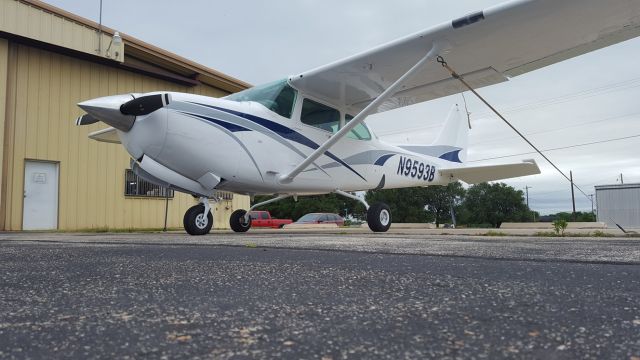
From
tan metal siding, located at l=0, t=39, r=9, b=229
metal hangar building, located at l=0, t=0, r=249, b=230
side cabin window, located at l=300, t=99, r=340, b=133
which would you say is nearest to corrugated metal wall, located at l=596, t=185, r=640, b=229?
side cabin window, located at l=300, t=99, r=340, b=133

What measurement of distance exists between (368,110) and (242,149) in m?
1.84

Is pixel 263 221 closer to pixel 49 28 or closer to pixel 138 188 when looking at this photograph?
pixel 138 188

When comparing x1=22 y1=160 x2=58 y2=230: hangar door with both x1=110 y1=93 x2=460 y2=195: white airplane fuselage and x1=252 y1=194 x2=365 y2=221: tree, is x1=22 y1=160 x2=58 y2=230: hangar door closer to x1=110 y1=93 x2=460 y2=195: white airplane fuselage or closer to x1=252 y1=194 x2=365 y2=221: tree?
x1=110 y1=93 x2=460 y2=195: white airplane fuselage

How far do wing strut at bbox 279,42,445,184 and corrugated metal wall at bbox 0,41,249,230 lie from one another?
7.99 meters

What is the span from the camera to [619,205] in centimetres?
3578

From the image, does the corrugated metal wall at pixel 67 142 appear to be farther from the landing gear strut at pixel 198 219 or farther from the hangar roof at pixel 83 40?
the landing gear strut at pixel 198 219

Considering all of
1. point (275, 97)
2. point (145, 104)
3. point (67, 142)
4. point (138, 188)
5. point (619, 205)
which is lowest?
point (619, 205)

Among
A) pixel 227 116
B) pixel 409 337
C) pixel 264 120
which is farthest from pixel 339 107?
pixel 409 337

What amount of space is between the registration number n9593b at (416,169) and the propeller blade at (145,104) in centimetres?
501

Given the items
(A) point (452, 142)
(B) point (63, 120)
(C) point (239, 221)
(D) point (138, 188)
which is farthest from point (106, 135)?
(A) point (452, 142)

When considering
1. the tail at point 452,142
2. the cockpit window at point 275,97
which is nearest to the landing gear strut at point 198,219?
the cockpit window at point 275,97

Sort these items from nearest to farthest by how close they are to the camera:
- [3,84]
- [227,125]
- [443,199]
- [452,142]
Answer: [227,125], [452,142], [3,84], [443,199]

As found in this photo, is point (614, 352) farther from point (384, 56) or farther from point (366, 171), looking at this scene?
point (366, 171)

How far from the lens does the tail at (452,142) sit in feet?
32.4
